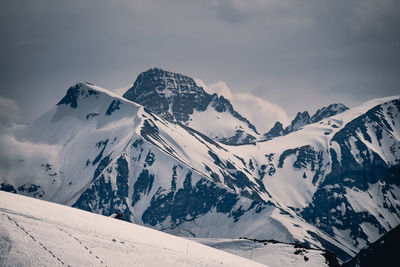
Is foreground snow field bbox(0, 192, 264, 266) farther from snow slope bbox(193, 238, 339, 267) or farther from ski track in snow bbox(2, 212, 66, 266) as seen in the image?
snow slope bbox(193, 238, 339, 267)

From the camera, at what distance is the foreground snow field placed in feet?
96.4

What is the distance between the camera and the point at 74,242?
3209 cm

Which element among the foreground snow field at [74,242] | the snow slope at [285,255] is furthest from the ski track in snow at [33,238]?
the snow slope at [285,255]

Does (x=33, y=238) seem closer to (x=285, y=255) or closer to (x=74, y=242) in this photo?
(x=74, y=242)

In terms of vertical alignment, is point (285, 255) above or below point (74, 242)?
below

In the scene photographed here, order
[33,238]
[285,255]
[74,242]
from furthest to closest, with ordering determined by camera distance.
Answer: [285,255], [74,242], [33,238]

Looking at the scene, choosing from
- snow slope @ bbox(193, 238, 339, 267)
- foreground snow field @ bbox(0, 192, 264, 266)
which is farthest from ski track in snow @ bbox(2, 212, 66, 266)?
Result: snow slope @ bbox(193, 238, 339, 267)

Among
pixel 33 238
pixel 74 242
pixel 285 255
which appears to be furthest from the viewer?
pixel 285 255

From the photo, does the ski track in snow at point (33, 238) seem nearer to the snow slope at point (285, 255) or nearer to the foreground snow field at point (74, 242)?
the foreground snow field at point (74, 242)

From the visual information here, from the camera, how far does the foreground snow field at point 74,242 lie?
29375mm

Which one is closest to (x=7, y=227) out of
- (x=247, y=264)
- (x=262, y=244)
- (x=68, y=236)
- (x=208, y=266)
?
(x=68, y=236)

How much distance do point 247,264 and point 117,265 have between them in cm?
1502

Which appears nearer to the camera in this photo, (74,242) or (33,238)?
(33,238)

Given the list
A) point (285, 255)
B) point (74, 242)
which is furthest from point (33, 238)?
point (285, 255)
